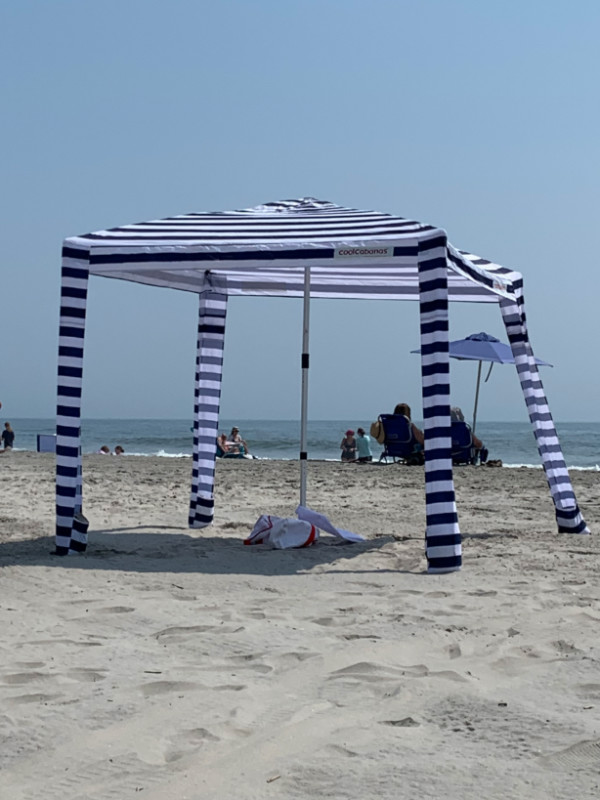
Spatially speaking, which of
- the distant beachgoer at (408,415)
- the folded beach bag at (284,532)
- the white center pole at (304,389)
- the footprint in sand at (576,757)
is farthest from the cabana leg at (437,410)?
the distant beachgoer at (408,415)

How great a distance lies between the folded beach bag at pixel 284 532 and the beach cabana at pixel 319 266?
0.69 meters

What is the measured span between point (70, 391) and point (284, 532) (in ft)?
6.03

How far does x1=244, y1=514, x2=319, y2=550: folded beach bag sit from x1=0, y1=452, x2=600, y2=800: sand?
16 cm

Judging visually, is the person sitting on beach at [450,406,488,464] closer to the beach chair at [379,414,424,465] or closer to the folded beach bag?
the beach chair at [379,414,424,465]

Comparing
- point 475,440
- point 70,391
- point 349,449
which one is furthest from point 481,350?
point 70,391

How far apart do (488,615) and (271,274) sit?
14.5 feet

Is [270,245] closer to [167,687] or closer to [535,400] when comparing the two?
[535,400]

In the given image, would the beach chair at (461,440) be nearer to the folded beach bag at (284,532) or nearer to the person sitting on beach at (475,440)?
the person sitting on beach at (475,440)

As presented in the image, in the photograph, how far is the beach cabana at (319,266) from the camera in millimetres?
6004

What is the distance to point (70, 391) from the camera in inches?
250

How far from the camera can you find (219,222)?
723 centimetres

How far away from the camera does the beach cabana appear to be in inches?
236

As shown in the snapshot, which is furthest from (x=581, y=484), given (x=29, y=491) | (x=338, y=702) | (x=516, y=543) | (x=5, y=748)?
(x=5, y=748)

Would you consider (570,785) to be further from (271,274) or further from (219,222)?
(271,274)
